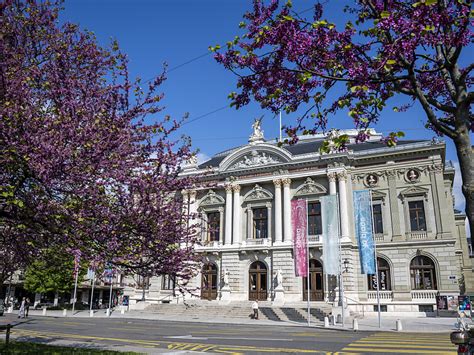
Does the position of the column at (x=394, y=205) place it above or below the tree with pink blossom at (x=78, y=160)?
above

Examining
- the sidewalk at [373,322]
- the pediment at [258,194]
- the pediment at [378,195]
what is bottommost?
the sidewalk at [373,322]

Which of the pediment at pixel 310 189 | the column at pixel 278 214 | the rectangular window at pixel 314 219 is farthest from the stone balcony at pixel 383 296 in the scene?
the pediment at pixel 310 189

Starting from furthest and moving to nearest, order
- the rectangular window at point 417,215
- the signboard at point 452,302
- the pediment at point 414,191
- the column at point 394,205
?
the column at point 394,205
the pediment at point 414,191
the rectangular window at point 417,215
the signboard at point 452,302

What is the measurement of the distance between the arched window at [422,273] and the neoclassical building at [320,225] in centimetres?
8

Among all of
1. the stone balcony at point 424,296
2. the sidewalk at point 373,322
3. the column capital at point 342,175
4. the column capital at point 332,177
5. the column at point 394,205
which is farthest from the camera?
the column capital at point 332,177

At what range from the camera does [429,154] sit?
38281mm

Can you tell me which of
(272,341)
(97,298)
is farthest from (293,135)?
(97,298)

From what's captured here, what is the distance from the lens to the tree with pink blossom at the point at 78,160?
8.39 m

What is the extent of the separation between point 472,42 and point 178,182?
686cm

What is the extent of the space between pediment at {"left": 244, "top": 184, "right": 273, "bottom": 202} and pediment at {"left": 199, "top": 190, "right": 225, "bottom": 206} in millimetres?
3184

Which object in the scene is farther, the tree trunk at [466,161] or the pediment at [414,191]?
the pediment at [414,191]

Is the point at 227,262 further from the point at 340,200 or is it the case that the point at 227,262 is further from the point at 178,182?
the point at 178,182

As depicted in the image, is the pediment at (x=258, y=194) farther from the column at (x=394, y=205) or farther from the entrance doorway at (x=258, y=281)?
the column at (x=394, y=205)

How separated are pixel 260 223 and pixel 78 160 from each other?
120 ft
